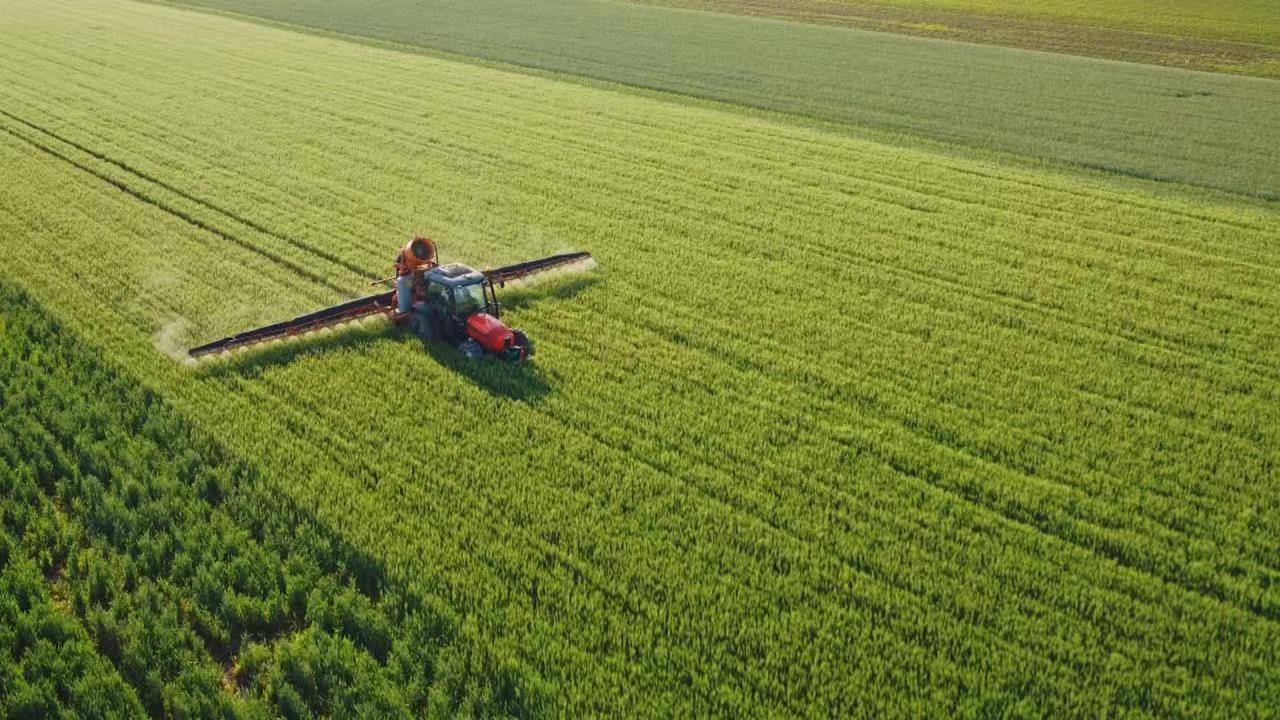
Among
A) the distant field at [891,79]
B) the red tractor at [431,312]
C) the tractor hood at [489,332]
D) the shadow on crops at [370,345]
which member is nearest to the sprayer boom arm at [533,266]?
the red tractor at [431,312]

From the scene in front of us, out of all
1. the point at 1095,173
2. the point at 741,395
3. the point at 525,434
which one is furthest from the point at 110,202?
the point at 1095,173

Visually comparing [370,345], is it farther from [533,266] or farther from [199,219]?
[199,219]

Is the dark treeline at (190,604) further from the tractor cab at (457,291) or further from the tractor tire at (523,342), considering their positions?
the tractor tire at (523,342)

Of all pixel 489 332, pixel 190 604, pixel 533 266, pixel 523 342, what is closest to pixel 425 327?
pixel 489 332

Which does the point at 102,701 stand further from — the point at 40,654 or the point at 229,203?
the point at 229,203

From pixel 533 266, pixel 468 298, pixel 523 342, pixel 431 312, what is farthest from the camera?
pixel 533 266

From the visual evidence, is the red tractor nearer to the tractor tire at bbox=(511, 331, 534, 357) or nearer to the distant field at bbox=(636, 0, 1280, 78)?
the tractor tire at bbox=(511, 331, 534, 357)
